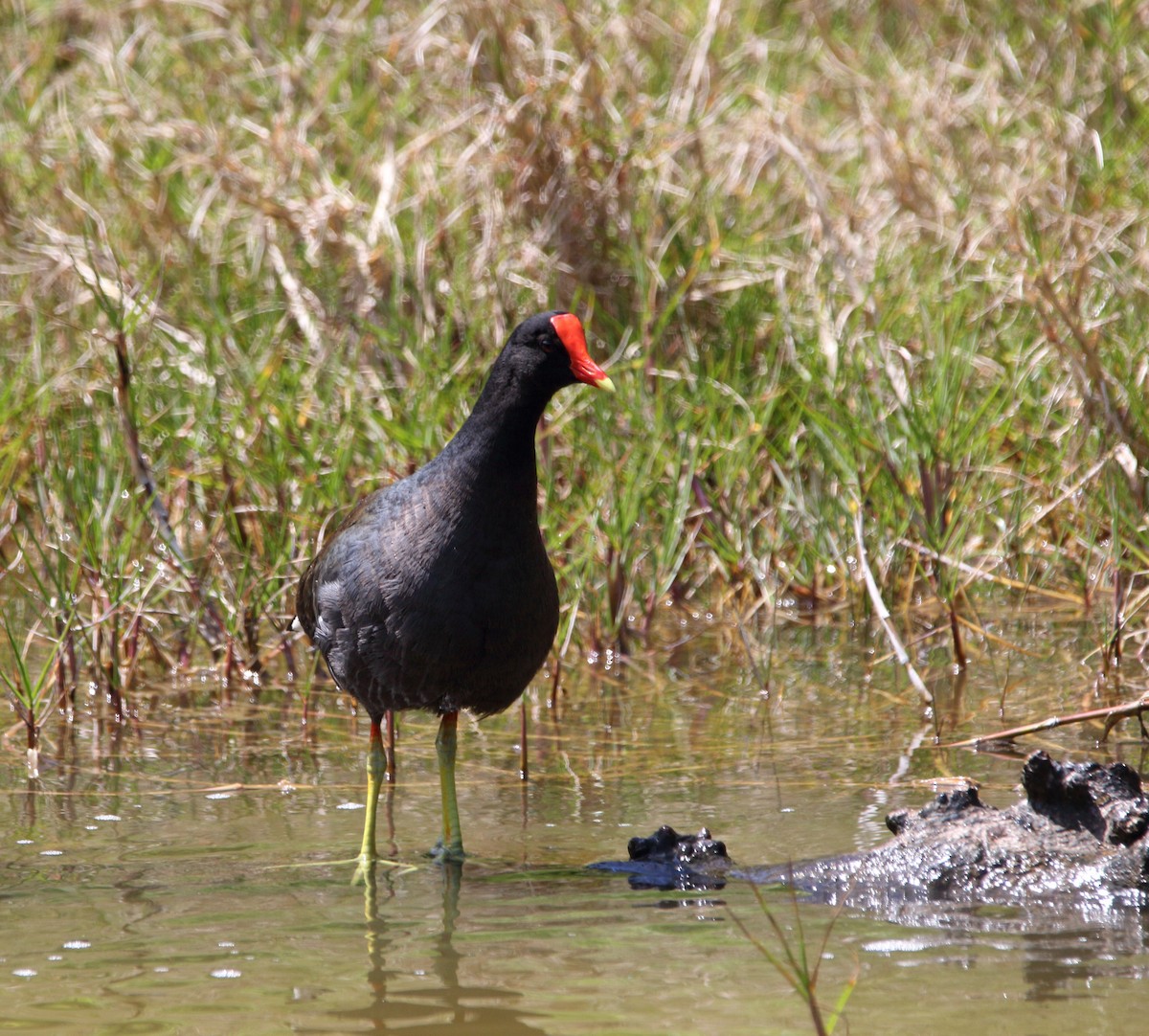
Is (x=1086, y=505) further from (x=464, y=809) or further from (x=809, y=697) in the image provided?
(x=464, y=809)

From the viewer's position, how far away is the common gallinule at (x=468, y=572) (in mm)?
3578

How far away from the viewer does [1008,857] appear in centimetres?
317

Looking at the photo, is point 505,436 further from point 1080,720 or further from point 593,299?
point 593,299

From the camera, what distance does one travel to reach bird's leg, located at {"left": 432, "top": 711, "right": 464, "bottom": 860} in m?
3.68

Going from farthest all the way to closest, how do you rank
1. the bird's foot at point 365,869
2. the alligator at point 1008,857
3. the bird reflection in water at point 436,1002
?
the bird's foot at point 365,869 < the alligator at point 1008,857 < the bird reflection in water at point 436,1002

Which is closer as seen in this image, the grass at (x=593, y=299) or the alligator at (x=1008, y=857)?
the alligator at (x=1008, y=857)

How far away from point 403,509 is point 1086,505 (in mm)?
2457

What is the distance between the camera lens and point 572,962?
2.96 metres

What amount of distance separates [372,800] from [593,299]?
2986 millimetres

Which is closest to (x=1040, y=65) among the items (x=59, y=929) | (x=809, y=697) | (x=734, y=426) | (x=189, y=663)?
(x=734, y=426)

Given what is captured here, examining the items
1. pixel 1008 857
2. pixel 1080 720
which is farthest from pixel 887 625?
pixel 1008 857

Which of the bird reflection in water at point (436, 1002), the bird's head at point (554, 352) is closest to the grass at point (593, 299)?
the bird's head at point (554, 352)

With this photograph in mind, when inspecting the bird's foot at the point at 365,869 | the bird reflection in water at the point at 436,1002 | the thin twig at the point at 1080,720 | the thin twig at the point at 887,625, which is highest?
the thin twig at the point at 887,625

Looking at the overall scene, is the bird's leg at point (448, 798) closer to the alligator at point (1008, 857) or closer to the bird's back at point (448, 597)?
the bird's back at point (448, 597)
